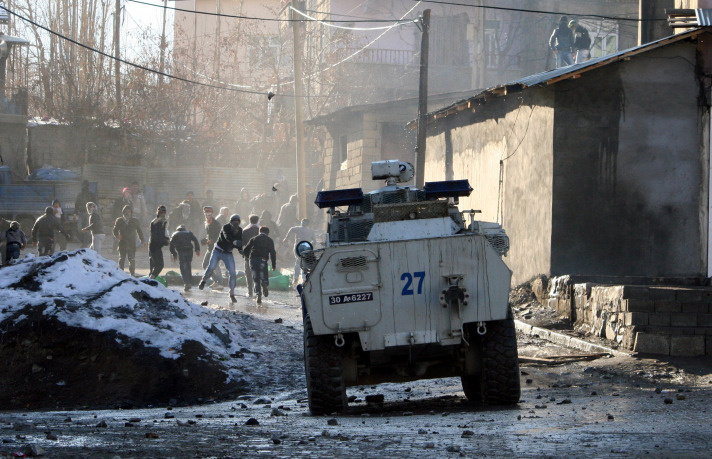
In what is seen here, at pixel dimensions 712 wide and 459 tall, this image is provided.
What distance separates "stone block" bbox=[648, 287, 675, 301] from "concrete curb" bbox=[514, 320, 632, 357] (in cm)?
89

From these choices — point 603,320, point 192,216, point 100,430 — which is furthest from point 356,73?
point 100,430

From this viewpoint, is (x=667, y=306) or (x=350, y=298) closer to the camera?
(x=350, y=298)

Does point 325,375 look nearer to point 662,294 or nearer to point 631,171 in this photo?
point 662,294

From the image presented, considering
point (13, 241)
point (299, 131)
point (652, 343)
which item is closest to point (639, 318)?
point (652, 343)

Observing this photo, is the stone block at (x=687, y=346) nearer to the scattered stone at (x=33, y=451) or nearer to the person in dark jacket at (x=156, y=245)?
the scattered stone at (x=33, y=451)

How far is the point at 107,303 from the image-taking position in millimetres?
12609

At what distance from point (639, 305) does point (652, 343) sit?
700 millimetres

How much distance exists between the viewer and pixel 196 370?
37.1 feet

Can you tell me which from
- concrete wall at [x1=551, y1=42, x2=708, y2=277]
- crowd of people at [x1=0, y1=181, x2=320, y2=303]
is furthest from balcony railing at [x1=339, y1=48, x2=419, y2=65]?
concrete wall at [x1=551, y1=42, x2=708, y2=277]

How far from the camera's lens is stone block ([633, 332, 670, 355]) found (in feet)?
38.6

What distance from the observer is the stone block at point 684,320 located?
12.1 m

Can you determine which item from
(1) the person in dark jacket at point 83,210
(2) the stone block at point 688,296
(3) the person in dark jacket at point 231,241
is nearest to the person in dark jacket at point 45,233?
(3) the person in dark jacket at point 231,241

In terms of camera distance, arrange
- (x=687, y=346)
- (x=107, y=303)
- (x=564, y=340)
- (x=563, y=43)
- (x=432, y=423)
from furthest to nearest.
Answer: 1. (x=563, y=43)
2. (x=564, y=340)
3. (x=107, y=303)
4. (x=687, y=346)
5. (x=432, y=423)

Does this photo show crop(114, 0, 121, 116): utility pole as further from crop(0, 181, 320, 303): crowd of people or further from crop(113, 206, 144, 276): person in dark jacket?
crop(113, 206, 144, 276): person in dark jacket
